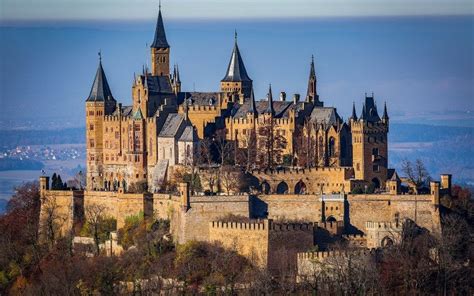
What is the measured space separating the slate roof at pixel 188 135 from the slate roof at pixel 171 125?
380 millimetres

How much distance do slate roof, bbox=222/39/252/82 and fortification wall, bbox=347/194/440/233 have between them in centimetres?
1589

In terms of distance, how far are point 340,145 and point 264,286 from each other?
1533cm

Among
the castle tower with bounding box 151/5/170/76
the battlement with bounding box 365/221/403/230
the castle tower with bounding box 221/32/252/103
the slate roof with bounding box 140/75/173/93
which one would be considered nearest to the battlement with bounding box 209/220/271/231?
the battlement with bounding box 365/221/403/230

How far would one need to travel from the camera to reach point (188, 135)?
8319 cm

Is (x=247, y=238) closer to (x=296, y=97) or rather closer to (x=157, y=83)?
(x=296, y=97)

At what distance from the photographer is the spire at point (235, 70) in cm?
8900

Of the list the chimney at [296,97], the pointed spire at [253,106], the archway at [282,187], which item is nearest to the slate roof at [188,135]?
the pointed spire at [253,106]

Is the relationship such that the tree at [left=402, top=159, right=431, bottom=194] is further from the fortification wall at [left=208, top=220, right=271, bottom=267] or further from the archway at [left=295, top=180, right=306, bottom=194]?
the fortification wall at [left=208, top=220, right=271, bottom=267]

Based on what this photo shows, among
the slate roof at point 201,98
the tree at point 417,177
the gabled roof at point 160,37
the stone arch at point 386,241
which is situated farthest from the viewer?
the gabled roof at point 160,37

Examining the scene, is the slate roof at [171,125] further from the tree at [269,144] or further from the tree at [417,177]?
the tree at [417,177]

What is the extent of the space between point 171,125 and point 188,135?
1.58 m

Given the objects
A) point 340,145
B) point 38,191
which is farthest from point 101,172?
point 340,145

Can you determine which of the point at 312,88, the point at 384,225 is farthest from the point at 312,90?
the point at 384,225

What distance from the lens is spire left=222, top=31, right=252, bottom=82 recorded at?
292 ft
